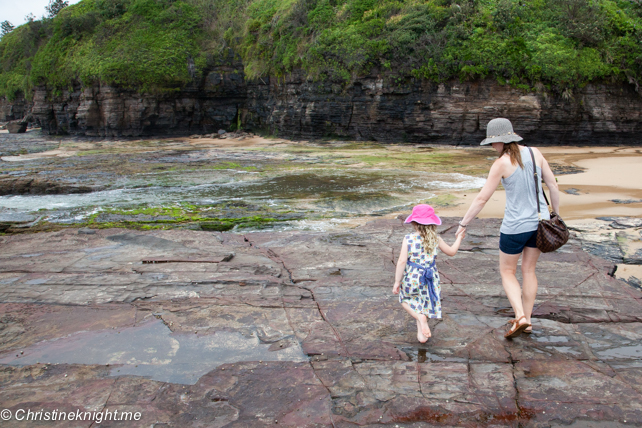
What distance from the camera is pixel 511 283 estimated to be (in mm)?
3879

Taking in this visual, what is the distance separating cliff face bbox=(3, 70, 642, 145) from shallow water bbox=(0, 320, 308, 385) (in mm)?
20901

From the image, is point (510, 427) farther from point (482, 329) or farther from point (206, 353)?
point (206, 353)

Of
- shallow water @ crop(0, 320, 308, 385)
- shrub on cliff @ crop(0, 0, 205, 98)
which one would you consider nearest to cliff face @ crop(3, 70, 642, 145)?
shrub on cliff @ crop(0, 0, 205, 98)

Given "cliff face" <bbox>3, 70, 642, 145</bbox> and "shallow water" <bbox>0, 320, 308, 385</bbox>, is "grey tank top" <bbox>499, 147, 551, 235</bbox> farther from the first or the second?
"cliff face" <bbox>3, 70, 642, 145</bbox>

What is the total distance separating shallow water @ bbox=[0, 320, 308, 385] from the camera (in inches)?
136

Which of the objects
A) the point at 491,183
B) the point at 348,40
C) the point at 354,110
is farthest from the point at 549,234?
the point at 348,40

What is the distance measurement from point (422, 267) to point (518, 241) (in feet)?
2.61

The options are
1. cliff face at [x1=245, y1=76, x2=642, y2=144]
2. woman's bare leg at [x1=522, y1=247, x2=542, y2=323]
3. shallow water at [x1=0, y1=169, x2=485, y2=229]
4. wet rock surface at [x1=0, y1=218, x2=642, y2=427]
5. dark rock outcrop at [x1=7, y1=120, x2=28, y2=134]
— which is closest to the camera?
wet rock surface at [x1=0, y1=218, x2=642, y2=427]

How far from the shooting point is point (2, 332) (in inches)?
158

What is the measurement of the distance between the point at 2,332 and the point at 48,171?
51.3 ft

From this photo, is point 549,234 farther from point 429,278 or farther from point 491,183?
point 429,278

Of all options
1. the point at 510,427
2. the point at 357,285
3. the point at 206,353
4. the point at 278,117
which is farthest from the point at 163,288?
the point at 278,117

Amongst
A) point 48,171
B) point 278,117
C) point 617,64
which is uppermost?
point 617,64

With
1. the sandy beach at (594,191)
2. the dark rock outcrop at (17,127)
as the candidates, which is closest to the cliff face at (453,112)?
the sandy beach at (594,191)
